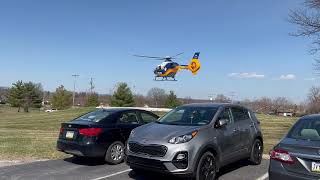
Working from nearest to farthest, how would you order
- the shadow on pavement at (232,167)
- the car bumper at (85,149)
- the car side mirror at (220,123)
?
1. the car side mirror at (220,123)
2. the shadow on pavement at (232,167)
3. the car bumper at (85,149)

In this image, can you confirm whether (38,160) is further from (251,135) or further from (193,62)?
(193,62)

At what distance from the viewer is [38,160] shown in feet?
38.2

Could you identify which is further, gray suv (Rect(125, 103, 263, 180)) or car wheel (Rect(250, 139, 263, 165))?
car wheel (Rect(250, 139, 263, 165))

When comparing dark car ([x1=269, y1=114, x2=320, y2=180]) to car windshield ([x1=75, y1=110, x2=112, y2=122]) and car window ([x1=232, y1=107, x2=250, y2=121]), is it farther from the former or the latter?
Answer: car windshield ([x1=75, y1=110, x2=112, y2=122])

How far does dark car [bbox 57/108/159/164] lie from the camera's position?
34.3ft

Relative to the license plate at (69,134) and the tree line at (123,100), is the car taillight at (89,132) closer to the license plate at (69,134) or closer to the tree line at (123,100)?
the license plate at (69,134)

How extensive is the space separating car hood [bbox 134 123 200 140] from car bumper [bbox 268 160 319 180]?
2051 mm

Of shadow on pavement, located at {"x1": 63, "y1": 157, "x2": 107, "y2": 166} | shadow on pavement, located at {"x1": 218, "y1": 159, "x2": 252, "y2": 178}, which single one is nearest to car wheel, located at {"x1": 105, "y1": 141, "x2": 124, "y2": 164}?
shadow on pavement, located at {"x1": 63, "y1": 157, "x2": 107, "y2": 166}

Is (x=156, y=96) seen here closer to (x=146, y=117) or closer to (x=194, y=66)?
(x=194, y=66)

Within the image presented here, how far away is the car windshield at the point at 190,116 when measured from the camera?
899cm

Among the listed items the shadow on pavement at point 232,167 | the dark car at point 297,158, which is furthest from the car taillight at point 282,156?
the shadow on pavement at point 232,167

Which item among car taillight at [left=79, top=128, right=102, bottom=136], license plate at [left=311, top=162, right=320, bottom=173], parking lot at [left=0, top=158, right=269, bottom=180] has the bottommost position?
parking lot at [left=0, top=158, right=269, bottom=180]

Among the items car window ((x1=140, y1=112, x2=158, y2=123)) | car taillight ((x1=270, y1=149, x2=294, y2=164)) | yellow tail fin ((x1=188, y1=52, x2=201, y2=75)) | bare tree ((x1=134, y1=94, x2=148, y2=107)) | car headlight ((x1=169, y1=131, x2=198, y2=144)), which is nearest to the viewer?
car taillight ((x1=270, y1=149, x2=294, y2=164))

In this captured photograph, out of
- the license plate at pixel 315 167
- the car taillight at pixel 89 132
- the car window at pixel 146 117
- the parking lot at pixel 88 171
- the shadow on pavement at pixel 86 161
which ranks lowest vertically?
the parking lot at pixel 88 171
